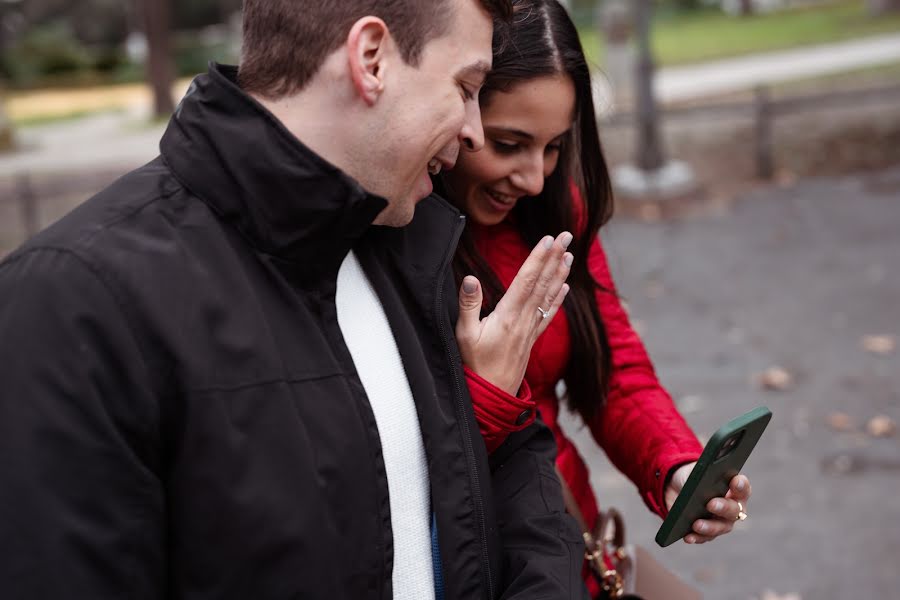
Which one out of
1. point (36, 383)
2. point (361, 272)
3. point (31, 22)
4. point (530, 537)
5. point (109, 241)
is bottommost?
point (31, 22)

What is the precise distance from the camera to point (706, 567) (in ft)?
14.2

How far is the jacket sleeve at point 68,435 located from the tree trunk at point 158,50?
19.3 meters

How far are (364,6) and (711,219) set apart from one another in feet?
26.7

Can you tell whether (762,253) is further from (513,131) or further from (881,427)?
(513,131)

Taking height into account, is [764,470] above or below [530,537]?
below

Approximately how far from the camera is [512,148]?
2.16 meters

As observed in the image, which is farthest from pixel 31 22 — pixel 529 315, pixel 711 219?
pixel 529 315

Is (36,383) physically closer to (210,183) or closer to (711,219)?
(210,183)

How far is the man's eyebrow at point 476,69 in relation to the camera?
1.64 metres

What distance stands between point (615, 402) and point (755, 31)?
84.5 ft

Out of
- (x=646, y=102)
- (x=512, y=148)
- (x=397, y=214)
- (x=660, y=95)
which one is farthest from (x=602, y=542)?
(x=660, y=95)

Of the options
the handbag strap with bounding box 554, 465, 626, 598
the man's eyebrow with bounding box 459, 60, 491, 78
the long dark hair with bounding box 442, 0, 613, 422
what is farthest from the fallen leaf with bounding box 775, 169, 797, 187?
the man's eyebrow with bounding box 459, 60, 491, 78

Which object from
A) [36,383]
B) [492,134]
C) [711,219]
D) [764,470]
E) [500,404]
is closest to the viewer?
[36,383]

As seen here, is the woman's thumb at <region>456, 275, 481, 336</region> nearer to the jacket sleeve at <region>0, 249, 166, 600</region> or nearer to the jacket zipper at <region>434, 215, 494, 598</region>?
the jacket zipper at <region>434, 215, 494, 598</region>
